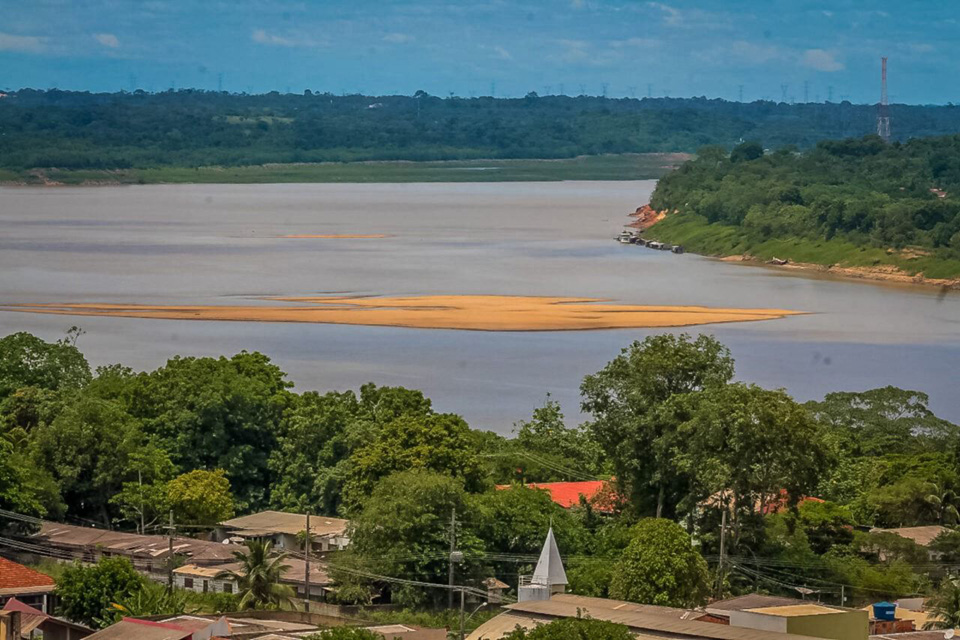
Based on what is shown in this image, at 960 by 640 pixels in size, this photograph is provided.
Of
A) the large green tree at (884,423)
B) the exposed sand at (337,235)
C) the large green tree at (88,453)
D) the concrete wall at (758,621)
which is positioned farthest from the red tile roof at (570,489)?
the exposed sand at (337,235)

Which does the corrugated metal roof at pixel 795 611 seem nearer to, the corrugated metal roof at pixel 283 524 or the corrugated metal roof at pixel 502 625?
the corrugated metal roof at pixel 502 625

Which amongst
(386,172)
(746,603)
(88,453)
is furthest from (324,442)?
(386,172)

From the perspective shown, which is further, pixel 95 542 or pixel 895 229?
pixel 895 229

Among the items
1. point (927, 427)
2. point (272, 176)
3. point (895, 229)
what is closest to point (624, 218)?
point (895, 229)

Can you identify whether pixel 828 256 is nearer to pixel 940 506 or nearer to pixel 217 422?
pixel 940 506

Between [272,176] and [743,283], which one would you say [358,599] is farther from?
[272,176]

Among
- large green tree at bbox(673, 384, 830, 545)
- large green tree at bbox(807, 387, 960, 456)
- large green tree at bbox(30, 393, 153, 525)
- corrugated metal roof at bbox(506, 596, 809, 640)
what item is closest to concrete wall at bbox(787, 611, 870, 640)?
corrugated metal roof at bbox(506, 596, 809, 640)

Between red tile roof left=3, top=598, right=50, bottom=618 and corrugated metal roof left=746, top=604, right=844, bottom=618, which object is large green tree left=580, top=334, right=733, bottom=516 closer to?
corrugated metal roof left=746, top=604, right=844, bottom=618
